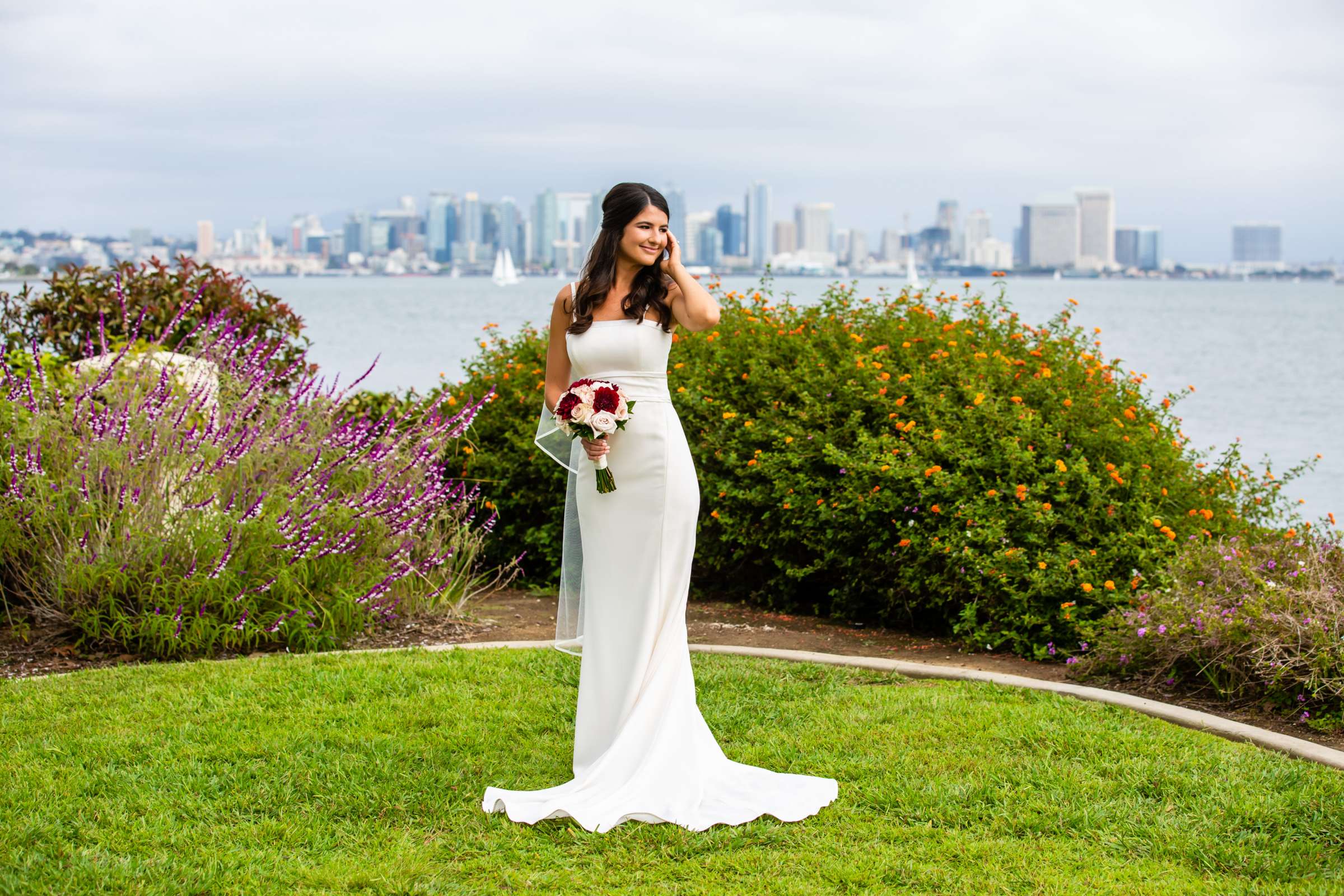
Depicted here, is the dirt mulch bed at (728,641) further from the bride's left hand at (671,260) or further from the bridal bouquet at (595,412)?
the bride's left hand at (671,260)

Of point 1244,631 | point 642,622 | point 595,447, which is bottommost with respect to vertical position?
point 1244,631

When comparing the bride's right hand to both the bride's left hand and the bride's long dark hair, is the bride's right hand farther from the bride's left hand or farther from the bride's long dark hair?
the bride's left hand

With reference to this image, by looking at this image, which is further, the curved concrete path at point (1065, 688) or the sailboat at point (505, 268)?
the sailboat at point (505, 268)

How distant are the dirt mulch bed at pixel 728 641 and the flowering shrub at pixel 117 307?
10.9 ft

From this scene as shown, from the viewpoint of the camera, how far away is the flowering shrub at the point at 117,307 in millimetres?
10641

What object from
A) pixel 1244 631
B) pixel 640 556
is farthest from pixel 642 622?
pixel 1244 631

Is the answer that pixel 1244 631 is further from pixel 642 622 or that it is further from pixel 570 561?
pixel 570 561

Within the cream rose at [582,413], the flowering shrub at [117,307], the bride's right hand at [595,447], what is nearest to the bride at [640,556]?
the bride's right hand at [595,447]

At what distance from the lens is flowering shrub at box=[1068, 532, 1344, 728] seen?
19.0 ft

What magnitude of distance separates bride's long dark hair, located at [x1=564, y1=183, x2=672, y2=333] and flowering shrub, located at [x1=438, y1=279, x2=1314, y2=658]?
307 centimetres

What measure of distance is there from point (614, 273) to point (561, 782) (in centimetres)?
198

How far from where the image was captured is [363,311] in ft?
258

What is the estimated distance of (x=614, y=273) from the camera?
4.79 meters

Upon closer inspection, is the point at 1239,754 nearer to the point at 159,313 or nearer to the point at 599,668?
the point at 599,668
